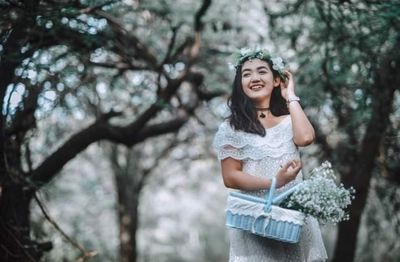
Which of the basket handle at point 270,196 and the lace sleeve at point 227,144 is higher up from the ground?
the lace sleeve at point 227,144

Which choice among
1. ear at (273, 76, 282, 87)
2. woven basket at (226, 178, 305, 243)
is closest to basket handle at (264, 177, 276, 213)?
woven basket at (226, 178, 305, 243)

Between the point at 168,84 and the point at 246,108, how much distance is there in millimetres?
3339

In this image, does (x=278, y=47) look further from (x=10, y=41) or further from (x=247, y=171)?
(x=247, y=171)

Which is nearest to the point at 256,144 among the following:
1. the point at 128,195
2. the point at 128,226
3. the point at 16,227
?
the point at 16,227

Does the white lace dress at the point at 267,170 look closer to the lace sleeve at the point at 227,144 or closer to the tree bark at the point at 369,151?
the lace sleeve at the point at 227,144

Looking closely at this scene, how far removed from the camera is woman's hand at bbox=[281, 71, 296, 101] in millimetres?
3369

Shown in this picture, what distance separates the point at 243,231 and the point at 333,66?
351 cm

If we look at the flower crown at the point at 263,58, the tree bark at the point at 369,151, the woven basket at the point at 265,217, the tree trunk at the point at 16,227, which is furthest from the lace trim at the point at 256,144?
the tree trunk at the point at 16,227

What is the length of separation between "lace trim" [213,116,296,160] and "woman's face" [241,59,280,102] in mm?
253

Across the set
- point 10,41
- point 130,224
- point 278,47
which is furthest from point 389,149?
point 130,224

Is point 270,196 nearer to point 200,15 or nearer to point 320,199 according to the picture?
point 320,199

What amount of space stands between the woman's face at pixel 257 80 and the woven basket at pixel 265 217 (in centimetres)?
63

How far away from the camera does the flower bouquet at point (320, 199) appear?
9.54ft

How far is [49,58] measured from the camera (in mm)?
5340
